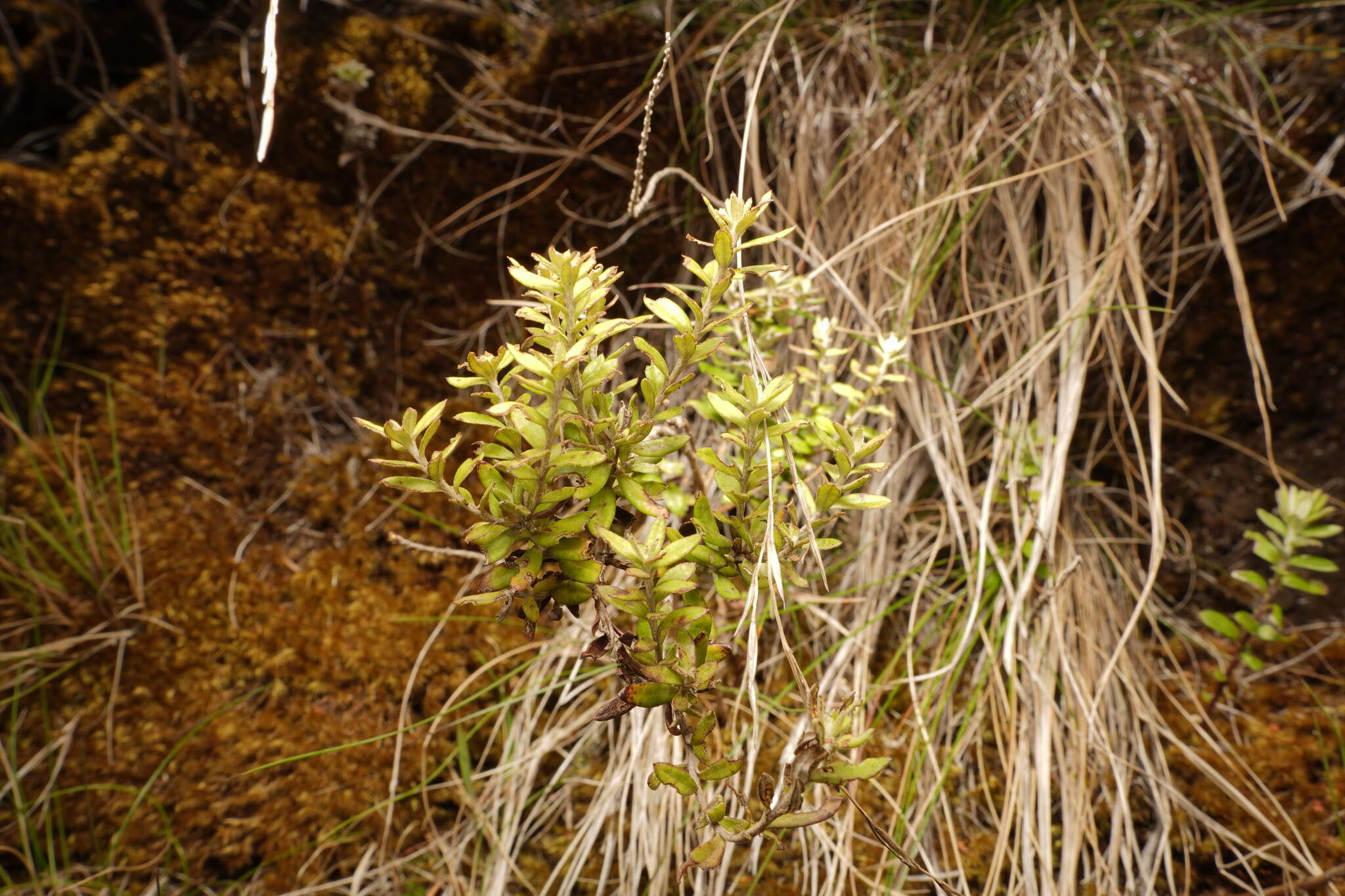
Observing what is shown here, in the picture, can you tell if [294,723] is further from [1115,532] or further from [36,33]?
[36,33]

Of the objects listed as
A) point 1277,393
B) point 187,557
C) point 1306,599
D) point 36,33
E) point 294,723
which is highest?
point 36,33

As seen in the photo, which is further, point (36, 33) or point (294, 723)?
point (36, 33)

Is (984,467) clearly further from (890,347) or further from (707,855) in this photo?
(707,855)

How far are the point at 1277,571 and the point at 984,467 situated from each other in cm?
51

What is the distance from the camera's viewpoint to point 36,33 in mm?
1846

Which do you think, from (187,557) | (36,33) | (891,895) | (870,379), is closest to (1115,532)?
(870,379)

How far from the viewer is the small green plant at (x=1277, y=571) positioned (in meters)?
1.19

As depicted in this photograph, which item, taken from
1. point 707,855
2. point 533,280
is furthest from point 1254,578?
point 533,280

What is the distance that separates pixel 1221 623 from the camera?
1270 mm

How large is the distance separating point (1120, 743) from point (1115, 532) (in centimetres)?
46

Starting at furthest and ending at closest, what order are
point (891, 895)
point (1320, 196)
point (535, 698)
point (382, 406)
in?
point (382, 406)
point (1320, 196)
point (535, 698)
point (891, 895)

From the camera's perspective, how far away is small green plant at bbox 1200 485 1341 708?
3.92 ft

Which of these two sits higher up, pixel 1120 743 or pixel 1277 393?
pixel 1277 393

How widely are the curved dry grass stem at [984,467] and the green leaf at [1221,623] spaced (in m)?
0.12
